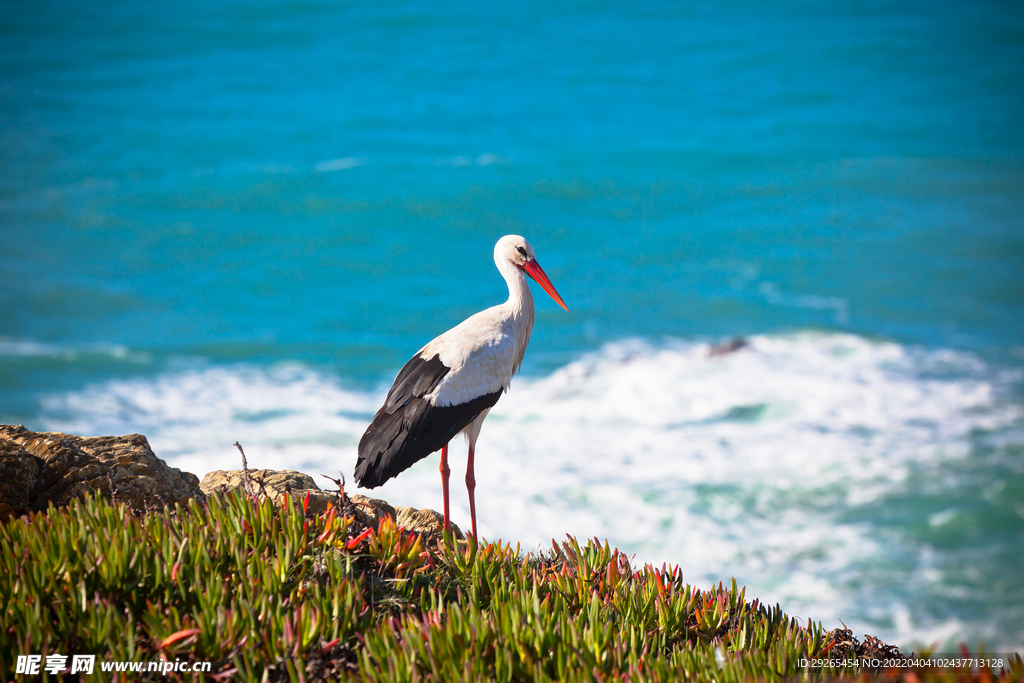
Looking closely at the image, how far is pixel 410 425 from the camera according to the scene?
490 cm

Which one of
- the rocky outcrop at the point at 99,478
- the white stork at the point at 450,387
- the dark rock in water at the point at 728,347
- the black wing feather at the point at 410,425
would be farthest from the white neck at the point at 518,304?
the dark rock in water at the point at 728,347

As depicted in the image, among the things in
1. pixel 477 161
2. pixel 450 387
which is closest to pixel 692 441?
pixel 450 387

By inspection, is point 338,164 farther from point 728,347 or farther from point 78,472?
point 78,472

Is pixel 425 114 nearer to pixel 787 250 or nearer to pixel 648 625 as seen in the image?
pixel 787 250

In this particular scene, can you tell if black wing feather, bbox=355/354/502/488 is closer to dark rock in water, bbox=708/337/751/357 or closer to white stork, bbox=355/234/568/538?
white stork, bbox=355/234/568/538

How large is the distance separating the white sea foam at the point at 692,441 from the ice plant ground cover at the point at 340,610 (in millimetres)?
6402

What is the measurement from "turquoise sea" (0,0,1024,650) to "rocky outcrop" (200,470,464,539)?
204 inches

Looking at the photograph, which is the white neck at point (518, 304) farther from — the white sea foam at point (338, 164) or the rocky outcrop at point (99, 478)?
the white sea foam at point (338, 164)

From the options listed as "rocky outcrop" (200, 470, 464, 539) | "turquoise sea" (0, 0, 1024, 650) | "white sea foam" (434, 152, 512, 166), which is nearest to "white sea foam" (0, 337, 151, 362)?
"turquoise sea" (0, 0, 1024, 650)

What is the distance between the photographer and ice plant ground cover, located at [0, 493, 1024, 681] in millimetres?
3145

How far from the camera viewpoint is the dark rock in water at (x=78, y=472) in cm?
441

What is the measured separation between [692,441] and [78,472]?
10711mm

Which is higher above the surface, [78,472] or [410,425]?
[410,425]

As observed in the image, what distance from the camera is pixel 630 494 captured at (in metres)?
12.0
